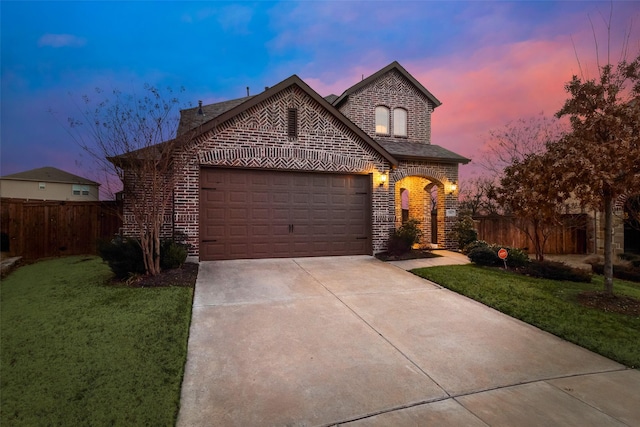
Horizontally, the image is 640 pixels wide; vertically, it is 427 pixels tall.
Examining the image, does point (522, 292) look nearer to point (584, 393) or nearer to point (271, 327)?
point (584, 393)

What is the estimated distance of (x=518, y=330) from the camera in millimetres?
4602

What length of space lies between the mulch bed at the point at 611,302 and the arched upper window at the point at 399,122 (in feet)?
32.9

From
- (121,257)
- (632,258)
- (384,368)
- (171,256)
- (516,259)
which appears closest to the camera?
(384,368)

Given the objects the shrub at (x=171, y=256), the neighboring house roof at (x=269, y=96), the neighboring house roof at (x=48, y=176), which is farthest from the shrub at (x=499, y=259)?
the neighboring house roof at (x=48, y=176)

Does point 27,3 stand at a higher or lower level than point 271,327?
higher

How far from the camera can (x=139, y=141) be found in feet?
23.0

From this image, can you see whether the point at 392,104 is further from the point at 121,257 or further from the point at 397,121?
the point at 121,257

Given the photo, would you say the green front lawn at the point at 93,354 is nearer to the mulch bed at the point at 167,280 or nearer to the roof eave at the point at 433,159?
the mulch bed at the point at 167,280

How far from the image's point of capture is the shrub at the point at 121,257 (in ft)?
21.9

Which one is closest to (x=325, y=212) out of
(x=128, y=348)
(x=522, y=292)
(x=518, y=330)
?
(x=522, y=292)

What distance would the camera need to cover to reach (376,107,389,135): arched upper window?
566 inches

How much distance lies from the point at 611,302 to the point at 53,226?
15654 millimetres

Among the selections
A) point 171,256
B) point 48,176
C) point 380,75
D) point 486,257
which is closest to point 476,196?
point 380,75

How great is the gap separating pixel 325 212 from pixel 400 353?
6610mm
